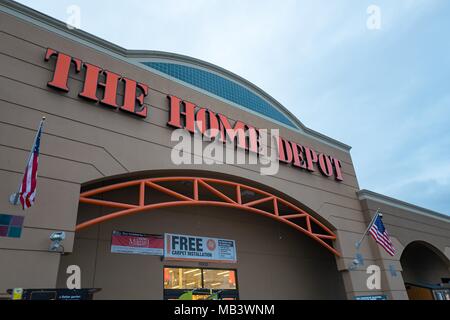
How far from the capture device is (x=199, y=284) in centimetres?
1215

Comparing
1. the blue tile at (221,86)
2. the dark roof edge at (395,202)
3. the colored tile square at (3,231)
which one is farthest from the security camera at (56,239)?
the dark roof edge at (395,202)

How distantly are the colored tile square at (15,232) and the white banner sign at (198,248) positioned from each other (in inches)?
221

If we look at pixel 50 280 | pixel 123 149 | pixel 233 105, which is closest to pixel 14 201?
pixel 50 280

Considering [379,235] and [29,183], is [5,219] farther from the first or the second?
[379,235]

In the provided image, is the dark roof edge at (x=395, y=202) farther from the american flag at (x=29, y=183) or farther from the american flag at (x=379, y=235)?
the american flag at (x=29, y=183)

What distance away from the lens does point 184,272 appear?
11977 millimetres

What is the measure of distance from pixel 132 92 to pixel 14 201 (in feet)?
15.3

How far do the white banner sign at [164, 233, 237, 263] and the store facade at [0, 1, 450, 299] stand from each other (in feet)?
0.14

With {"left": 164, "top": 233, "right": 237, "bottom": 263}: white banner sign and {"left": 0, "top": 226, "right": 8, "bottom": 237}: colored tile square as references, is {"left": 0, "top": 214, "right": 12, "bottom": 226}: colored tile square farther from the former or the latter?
{"left": 164, "top": 233, "right": 237, "bottom": 263}: white banner sign

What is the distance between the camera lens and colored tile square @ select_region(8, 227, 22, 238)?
259 inches

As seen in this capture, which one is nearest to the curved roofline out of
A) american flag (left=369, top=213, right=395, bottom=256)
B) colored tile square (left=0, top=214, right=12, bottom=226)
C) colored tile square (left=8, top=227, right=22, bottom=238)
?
american flag (left=369, top=213, right=395, bottom=256)

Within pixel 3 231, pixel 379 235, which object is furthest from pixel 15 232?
pixel 379 235

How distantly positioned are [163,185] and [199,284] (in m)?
3.89

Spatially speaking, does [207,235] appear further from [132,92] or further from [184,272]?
[132,92]
